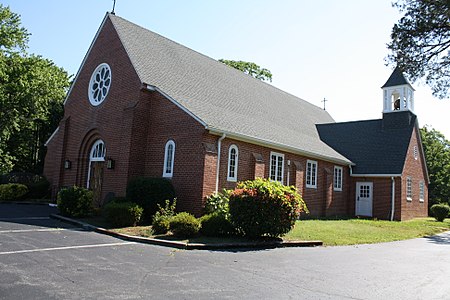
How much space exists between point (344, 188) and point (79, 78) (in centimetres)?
1858

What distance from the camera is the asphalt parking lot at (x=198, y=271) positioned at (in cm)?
644

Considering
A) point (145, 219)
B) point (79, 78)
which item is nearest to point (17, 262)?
point (145, 219)

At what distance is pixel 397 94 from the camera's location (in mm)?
30109

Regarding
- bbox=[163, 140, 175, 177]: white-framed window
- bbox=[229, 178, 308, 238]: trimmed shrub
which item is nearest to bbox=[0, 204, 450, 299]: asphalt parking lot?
bbox=[229, 178, 308, 238]: trimmed shrub

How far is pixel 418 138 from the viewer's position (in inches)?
1184

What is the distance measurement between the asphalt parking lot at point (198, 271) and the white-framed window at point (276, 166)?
810 cm

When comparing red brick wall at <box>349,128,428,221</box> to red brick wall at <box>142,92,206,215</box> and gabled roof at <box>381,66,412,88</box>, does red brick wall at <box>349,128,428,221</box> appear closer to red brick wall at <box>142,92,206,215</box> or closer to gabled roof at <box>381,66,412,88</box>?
gabled roof at <box>381,66,412,88</box>

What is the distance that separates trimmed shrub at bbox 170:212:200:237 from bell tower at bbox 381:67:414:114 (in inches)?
887

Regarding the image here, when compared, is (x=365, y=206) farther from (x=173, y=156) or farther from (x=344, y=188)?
(x=173, y=156)

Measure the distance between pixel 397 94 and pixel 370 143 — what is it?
4.75 m

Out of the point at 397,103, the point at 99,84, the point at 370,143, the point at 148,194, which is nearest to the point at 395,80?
the point at 397,103

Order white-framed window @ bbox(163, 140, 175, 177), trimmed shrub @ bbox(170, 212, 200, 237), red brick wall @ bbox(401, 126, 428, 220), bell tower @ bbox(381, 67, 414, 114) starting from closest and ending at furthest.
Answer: trimmed shrub @ bbox(170, 212, 200, 237), white-framed window @ bbox(163, 140, 175, 177), red brick wall @ bbox(401, 126, 428, 220), bell tower @ bbox(381, 67, 414, 114)

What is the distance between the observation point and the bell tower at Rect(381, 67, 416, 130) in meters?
28.9

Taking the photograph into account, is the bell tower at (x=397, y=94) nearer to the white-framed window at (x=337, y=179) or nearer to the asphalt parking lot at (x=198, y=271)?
the white-framed window at (x=337, y=179)
